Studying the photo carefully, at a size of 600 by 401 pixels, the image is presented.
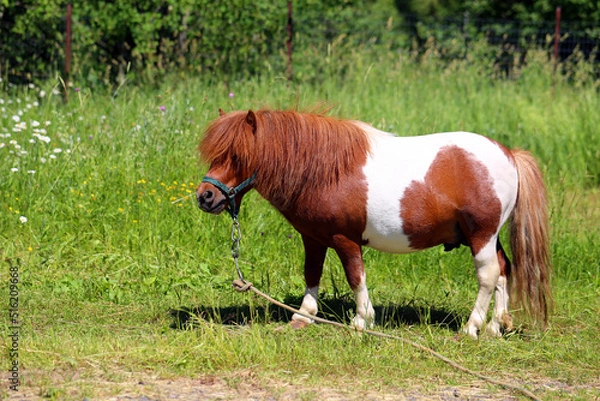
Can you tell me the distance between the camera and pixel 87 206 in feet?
22.9

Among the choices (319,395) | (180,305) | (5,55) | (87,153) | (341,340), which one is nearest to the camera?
(319,395)

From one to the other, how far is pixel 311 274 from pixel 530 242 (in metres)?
1.45

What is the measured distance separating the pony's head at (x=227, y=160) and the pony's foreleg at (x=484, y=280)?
1.55 meters

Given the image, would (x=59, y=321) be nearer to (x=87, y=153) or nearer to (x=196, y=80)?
(x=87, y=153)

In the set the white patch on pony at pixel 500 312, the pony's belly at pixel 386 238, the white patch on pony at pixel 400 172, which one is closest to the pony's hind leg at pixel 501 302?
the white patch on pony at pixel 500 312

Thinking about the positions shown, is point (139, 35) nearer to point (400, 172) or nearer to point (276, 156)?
point (276, 156)

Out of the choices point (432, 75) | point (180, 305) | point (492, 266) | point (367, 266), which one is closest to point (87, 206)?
point (180, 305)

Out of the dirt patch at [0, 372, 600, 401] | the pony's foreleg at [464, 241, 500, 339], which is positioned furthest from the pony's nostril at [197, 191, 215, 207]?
the pony's foreleg at [464, 241, 500, 339]

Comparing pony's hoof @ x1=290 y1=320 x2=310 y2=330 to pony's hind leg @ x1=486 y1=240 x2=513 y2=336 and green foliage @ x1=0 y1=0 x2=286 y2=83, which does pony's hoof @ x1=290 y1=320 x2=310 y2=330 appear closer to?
pony's hind leg @ x1=486 y1=240 x2=513 y2=336

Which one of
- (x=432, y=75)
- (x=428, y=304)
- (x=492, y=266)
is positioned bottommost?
(x=428, y=304)

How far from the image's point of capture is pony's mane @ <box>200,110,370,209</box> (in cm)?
488

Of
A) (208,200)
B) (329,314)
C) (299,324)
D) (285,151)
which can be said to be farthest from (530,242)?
(208,200)

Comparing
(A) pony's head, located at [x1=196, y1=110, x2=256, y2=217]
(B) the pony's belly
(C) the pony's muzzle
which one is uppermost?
(A) pony's head, located at [x1=196, y1=110, x2=256, y2=217]

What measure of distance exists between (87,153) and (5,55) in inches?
183
